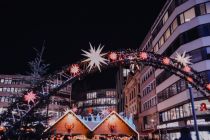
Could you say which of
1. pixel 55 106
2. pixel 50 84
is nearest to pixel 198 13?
pixel 50 84

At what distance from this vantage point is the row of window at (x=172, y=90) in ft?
110

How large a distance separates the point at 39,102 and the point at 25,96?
946 millimetres

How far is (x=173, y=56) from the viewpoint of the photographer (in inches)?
1465

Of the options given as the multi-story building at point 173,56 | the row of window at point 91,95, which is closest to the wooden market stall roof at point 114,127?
the multi-story building at point 173,56

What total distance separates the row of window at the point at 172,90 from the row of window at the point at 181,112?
2.14 metres

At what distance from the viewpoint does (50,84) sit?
1614cm

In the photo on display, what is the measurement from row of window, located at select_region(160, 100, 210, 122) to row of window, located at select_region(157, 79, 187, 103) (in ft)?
7.03

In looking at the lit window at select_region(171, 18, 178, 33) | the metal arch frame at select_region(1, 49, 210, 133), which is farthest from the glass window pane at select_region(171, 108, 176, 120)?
the metal arch frame at select_region(1, 49, 210, 133)

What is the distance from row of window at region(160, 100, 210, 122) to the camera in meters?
30.4

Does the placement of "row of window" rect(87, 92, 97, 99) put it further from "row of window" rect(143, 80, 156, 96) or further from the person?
the person

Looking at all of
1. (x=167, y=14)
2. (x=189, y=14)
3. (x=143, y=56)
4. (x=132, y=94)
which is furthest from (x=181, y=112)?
(x=132, y=94)

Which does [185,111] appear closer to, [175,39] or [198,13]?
[175,39]

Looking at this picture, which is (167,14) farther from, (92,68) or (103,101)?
(103,101)

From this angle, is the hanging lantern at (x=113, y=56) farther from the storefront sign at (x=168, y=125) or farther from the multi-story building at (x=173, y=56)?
the storefront sign at (x=168, y=125)
